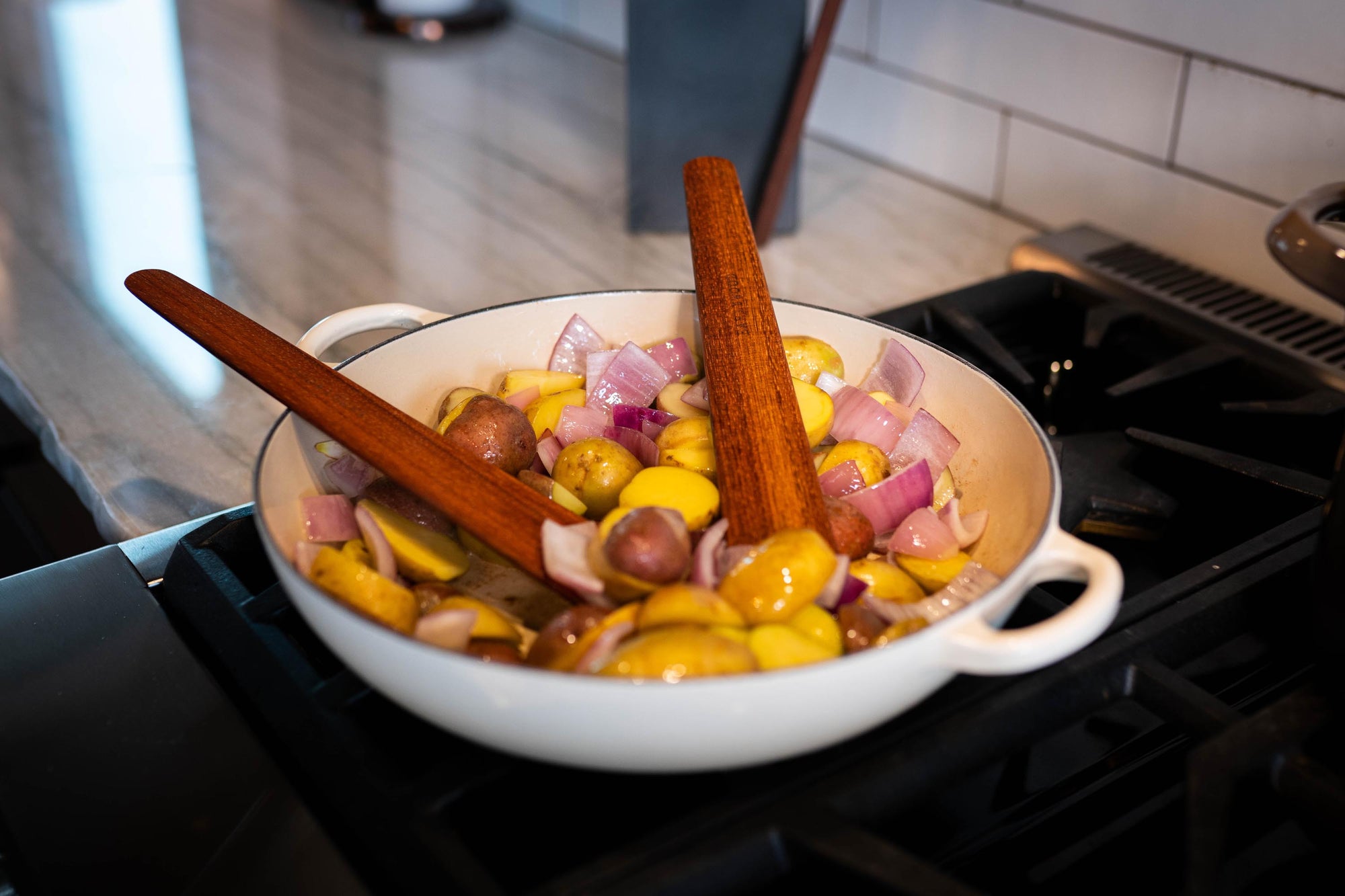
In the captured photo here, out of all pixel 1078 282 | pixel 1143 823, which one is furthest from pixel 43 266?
pixel 1143 823

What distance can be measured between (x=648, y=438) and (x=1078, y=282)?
1.59 ft

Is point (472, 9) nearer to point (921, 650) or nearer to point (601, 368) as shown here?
point (601, 368)

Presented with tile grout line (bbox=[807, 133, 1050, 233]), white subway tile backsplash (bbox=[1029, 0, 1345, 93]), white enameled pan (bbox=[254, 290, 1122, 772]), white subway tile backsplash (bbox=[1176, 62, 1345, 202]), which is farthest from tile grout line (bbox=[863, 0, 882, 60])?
white enameled pan (bbox=[254, 290, 1122, 772])

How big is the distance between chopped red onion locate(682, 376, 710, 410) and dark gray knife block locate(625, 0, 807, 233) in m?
0.56

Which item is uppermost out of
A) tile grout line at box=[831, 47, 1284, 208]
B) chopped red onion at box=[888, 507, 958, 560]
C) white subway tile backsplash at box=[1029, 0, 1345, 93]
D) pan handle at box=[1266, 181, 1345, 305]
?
white subway tile backsplash at box=[1029, 0, 1345, 93]

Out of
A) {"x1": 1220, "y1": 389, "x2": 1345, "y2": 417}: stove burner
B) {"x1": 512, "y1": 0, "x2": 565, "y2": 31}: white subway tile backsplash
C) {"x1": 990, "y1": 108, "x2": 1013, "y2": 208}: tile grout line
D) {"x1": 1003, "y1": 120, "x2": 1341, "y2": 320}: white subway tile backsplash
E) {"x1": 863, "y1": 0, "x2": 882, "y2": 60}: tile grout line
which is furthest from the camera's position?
{"x1": 512, "y1": 0, "x2": 565, "y2": 31}: white subway tile backsplash

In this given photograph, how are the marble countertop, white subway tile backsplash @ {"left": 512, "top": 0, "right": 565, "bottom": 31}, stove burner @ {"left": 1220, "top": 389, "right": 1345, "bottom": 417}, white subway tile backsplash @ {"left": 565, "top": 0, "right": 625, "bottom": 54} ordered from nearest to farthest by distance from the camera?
stove burner @ {"left": 1220, "top": 389, "right": 1345, "bottom": 417}, the marble countertop, white subway tile backsplash @ {"left": 565, "top": 0, "right": 625, "bottom": 54}, white subway tile backsplash @ {"left": 512, "top": 0, "right": 565, "bottom": 31}

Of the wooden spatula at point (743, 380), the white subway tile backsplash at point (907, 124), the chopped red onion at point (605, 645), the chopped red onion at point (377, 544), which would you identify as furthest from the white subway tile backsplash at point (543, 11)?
the chopped red onion at point (605, 645)

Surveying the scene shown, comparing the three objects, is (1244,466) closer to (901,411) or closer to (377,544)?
(901,411)

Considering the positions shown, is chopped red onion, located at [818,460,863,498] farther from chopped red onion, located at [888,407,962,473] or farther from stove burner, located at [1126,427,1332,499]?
stove burner, located at [1126,427,1332,499]

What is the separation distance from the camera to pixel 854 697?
408 mm

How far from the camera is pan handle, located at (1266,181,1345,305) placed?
55cm

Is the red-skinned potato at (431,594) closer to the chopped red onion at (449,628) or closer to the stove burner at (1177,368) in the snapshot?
the chopped red onion at (449,628)

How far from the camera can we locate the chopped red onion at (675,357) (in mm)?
680
